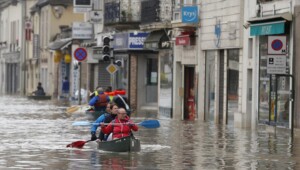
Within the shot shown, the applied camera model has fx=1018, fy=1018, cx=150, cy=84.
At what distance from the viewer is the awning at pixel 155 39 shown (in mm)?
48844

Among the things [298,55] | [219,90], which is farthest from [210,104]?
[298,55]

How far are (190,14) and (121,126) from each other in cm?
2023

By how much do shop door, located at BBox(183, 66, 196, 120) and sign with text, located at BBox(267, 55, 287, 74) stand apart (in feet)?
48.5

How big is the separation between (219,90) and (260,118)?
5585mm

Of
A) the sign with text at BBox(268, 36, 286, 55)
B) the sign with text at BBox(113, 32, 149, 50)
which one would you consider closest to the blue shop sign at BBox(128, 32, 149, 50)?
the sign with text at BBox(113, 32, 149, 50)

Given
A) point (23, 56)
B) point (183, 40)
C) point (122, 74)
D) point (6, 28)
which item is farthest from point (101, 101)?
point (6, 28)

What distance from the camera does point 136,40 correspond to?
5341cm

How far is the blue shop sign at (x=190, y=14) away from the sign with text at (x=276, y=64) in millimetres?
12708

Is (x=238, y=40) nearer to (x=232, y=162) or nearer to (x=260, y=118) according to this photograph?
(x=260, y=118)

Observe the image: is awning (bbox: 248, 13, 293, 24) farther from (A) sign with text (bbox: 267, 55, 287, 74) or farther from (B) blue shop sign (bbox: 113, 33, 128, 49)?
(B) blue shop sign (bbox: 113, 33, 128, 49)

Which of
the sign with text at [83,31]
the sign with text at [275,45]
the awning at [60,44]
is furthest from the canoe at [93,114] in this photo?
the awning at [60,44]

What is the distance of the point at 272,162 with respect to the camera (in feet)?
70.7

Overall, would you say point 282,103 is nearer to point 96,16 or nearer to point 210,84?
point 210,84

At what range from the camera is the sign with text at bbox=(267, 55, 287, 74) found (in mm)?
30078
